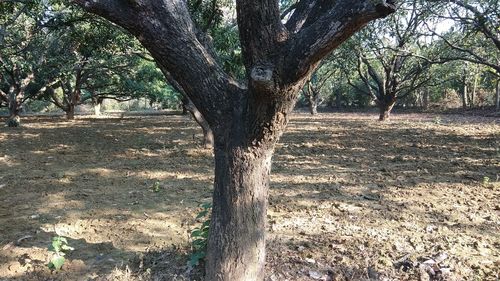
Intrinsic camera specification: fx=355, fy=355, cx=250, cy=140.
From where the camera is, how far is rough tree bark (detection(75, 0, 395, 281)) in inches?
76.9

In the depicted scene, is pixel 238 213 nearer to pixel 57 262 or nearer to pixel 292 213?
pixel 57 262

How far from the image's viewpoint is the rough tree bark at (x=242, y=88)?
1954 millimetres

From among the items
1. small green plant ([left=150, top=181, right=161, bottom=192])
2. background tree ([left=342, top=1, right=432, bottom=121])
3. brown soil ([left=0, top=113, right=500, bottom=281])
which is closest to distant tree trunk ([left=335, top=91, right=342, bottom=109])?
A: background tree ([left=342, top=1, right=432, bottom=121])

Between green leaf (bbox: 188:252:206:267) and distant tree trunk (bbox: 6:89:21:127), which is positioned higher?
distant tree trunk (bbox: 6:89:21:127)

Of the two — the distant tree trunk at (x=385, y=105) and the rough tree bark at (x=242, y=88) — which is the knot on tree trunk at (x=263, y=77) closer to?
the rough tree bark at (x=242, y=88)

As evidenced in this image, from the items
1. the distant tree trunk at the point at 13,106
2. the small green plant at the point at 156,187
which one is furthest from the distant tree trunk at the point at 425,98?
the small green plant at the point at 156,187

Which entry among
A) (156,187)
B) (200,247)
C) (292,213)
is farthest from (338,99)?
(200,247)

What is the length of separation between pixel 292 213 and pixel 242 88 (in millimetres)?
1959

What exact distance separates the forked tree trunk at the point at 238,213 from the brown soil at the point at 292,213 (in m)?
0.33

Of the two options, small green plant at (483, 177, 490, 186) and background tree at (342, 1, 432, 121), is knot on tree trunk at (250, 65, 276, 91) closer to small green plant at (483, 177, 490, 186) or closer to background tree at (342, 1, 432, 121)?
small green plant at (483, 177, 490, 186)

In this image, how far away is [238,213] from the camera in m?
2.33

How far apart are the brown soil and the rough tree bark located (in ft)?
1.39

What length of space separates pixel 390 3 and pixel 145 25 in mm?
1353

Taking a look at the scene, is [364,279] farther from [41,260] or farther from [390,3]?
[41,260]
